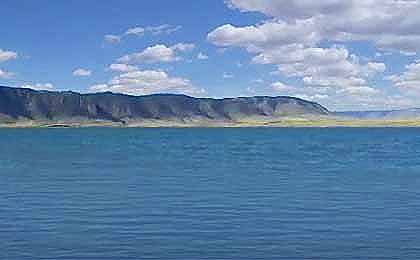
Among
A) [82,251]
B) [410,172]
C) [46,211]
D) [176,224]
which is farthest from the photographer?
[410,172]

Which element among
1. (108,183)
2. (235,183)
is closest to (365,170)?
(235,183)

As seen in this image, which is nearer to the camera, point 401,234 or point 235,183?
point 401,234

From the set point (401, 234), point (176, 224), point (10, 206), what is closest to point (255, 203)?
point (176, 224)

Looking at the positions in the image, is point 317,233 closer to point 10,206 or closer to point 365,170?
point 10,206

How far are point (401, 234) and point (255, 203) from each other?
1202 cm

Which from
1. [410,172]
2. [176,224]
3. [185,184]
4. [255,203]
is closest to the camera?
[176,224]

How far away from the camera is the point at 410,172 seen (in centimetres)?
6322

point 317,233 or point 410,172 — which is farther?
point 410,172

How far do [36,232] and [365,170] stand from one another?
1740 inches

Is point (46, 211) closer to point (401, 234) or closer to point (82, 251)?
point (82, 251)

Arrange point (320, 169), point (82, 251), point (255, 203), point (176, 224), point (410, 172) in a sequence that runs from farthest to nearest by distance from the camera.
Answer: point (320, 169) → point (410, 172) → point (255, 203) → point (176, 224) → point (82, 251)

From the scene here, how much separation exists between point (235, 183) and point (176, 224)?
21.9 m

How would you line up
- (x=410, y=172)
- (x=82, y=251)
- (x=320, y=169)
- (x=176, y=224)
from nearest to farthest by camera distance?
(x=82, y=251) → (x=176, y=224) → (x=410, y=172) → (x=320, y=169)

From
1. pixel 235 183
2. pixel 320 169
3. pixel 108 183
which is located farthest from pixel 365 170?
pixel 108 183
